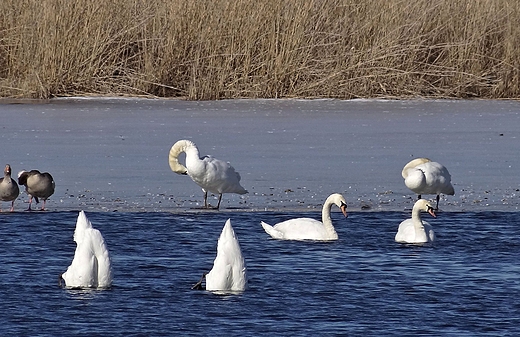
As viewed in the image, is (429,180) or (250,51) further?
(250,51)

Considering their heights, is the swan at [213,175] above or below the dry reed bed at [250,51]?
below

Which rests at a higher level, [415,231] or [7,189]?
[415,231]

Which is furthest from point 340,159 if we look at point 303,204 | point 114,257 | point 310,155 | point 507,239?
point 114,257

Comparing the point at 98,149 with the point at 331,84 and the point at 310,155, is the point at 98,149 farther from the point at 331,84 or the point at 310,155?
the point at 331,84

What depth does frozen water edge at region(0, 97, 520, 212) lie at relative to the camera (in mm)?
9984

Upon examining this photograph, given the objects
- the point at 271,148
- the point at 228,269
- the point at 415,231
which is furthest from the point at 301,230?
the point at 271,148

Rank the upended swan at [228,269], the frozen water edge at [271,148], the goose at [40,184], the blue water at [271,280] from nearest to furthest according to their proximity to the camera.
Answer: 1. the blue water at [271,280]
2. the upended swan at [228,269]
3. the goose at [40,184]
4. the frozen water edge at [271,148]

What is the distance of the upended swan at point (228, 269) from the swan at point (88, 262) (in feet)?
1.88

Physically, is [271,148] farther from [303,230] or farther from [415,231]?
[415,231]

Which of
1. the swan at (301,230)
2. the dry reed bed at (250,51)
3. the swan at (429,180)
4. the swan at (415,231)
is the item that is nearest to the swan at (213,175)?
the swan at (301,230)

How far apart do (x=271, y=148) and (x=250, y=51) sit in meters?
4.86

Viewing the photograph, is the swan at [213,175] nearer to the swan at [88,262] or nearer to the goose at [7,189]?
the goose at [7,189]

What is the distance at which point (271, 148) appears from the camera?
1237 centimetres

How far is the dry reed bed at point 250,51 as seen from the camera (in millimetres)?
16938
